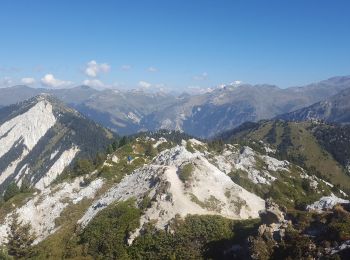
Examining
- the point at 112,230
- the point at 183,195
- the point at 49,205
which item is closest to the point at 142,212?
the point at 112,230

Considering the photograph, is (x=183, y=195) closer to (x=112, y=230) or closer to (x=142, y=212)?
(x=142, y=212)

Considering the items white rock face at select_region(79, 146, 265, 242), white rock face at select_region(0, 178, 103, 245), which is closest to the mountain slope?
white rock face at select_region(0, 178, 103, 245)

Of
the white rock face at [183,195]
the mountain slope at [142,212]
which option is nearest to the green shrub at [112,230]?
the mountain slope at [142,212]

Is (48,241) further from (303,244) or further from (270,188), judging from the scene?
(270,188)

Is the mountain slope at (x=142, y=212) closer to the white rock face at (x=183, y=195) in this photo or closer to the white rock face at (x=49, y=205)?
the white rock face at (x=49, y=205)

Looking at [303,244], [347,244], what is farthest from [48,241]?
[347,244]
